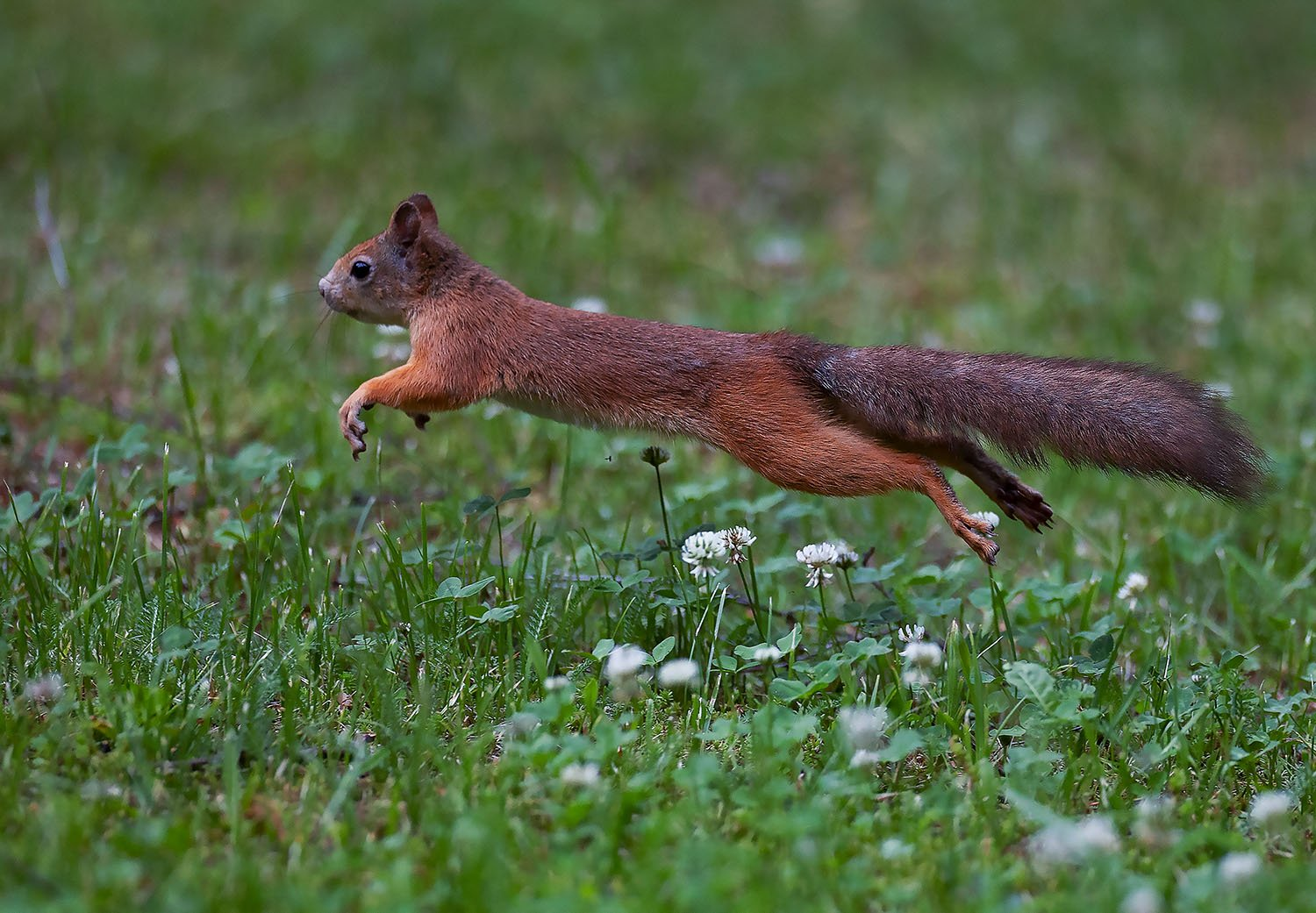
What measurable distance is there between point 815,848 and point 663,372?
130 cm

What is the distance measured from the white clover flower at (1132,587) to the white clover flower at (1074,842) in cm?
111

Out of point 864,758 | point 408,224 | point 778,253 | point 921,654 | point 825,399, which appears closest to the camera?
point 864,758

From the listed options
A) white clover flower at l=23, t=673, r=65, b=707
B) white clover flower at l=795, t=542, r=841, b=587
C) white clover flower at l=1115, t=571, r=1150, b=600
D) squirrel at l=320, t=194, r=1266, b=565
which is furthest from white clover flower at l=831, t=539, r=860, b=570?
white clover flower at l=23, t=673, r=65, b=707

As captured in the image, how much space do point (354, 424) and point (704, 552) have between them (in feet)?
2.84

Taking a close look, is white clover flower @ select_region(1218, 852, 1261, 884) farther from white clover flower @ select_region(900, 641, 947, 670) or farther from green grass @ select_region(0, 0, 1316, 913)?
white clover flower @ select_region(900, 641, 947, 670)

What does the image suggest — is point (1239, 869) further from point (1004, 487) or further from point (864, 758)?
point (1004, 487)

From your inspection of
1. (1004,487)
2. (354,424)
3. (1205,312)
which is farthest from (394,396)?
(1205,312)

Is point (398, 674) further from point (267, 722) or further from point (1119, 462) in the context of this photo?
point (1119, 462)

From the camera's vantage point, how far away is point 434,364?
3320 millimetres

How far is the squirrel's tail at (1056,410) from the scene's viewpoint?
289cm

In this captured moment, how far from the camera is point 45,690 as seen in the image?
8.96 ft

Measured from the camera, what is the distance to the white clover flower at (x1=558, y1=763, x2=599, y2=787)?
8.15 ft

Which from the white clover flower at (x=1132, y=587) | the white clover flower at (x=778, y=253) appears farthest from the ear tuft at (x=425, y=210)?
the white clover flower at (x=778, y=253)

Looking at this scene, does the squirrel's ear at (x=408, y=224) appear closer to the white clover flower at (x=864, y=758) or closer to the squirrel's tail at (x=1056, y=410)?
the squirrel's tail at (x=1056, y=410)
